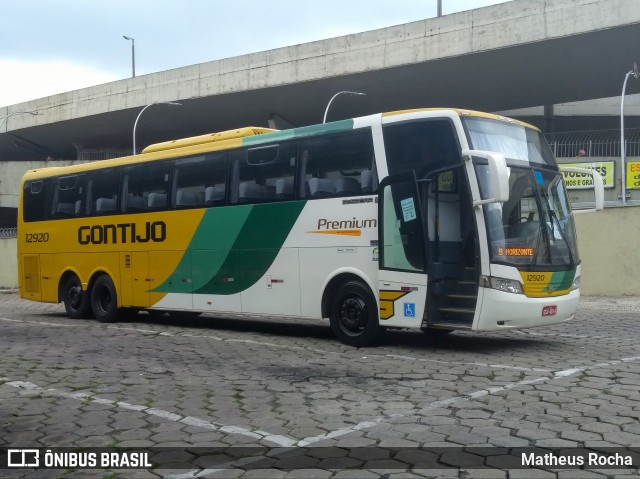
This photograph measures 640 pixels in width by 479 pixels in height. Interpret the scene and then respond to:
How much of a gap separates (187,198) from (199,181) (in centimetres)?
45

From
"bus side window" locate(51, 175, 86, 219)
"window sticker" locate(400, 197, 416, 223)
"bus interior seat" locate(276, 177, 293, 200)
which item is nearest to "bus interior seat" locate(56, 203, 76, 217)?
"bus side window" locate(51, 175, 86, 219)

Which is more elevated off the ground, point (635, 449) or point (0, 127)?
point (0, 127)

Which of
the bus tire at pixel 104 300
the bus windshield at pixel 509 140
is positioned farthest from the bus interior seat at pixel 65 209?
the bus windshield at pixel 509 140

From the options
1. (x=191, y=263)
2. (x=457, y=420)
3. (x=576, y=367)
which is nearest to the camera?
(x=457, y=420)

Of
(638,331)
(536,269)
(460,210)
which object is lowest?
(638,331)

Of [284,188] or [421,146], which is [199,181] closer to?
[284,188]

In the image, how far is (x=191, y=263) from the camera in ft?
45.3

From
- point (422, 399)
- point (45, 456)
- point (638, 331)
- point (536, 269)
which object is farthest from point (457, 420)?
point (638, 331)

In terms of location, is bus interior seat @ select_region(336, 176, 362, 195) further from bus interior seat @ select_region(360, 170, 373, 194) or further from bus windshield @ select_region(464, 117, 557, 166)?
bus windshield @ select_region(464, 117, 557, 166)

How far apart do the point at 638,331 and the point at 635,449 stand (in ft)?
26.7

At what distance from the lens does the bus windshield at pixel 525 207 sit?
996cm

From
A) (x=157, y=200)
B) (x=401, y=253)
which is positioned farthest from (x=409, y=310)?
(x=157, y=200)

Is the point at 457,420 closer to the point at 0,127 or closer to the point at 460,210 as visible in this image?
the point at 460,210

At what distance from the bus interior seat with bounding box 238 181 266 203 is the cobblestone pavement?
231 cm
